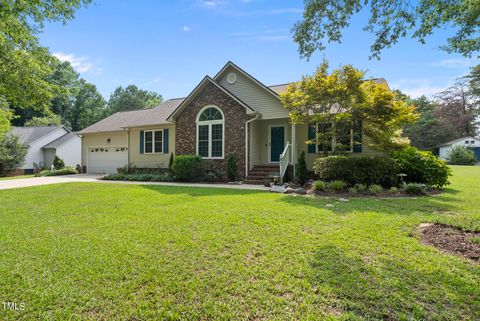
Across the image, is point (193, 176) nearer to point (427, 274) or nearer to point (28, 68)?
point (28, 68)

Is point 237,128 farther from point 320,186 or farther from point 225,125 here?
point 320,186

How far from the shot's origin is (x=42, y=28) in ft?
25.8

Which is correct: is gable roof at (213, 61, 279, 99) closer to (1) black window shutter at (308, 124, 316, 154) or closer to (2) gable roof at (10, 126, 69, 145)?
(1) black window shutter at (308, 124, 316, 154)

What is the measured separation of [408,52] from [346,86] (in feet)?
17.2

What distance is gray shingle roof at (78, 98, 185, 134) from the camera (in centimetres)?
1755

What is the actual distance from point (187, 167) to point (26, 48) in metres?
7.71

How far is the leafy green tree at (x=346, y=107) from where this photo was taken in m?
10.1

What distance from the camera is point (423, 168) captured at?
33.8 feet

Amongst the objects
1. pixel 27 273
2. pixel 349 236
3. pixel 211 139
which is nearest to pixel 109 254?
pixel 27 273

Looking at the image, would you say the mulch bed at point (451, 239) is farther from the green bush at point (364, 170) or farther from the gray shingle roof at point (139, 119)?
the gray shingle roof at point (139, 119)

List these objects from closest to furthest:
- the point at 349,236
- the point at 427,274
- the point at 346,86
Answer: the point at 427,274
the point at 349,236
the point at 346,86

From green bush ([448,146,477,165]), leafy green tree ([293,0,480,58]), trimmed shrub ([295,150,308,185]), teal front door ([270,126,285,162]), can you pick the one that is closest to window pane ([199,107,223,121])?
teal front door ([270,126,285,162])

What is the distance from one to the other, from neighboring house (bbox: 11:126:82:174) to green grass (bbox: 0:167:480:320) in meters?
23.1

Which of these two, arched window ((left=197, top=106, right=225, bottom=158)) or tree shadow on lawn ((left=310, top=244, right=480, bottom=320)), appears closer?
tree shadow on lawn ((left=310, top=244, right=480, bottom=320))
